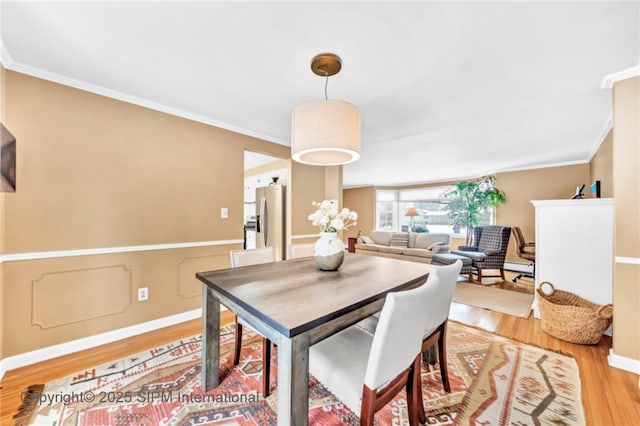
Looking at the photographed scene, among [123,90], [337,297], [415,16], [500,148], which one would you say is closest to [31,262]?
[123,90]

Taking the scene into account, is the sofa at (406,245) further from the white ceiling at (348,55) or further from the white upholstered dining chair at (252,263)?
the white upholstered dining chair at (252,263)

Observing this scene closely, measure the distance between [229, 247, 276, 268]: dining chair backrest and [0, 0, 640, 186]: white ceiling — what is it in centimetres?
142

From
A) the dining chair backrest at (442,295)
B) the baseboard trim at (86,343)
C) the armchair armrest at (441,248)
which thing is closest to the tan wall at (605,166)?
the armchair armrest at (441,248)

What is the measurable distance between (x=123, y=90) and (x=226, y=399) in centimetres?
265

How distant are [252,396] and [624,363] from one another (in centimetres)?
274

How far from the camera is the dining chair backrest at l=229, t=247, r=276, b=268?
2.01 metres

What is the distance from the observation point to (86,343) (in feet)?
6.96

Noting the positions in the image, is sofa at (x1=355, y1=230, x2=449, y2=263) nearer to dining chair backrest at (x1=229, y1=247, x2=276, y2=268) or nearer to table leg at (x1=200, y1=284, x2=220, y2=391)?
dining chair backrest at (x1=229, y1=247, x2=276, y2=268)

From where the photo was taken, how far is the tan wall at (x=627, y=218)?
1.84 m

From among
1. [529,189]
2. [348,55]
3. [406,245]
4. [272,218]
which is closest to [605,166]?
[529,189]

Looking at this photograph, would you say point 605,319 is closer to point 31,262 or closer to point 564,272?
point 564,272

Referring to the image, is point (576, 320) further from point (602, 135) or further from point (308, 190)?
point (308, 190)

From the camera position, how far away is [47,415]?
141 cm

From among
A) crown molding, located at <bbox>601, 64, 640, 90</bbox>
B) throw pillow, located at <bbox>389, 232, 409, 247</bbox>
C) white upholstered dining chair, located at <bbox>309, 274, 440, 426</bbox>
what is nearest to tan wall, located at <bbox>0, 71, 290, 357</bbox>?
white upholstered dining chair, located at <bbox>309, 274, 440, 426</bbox>
